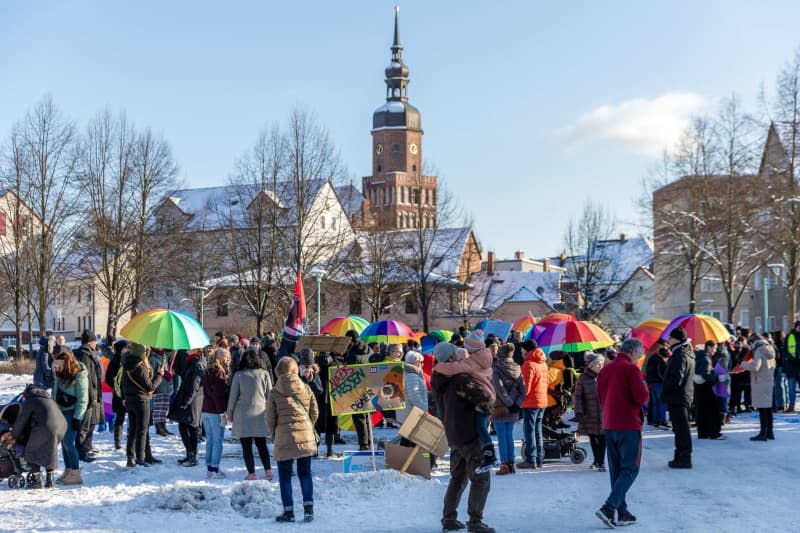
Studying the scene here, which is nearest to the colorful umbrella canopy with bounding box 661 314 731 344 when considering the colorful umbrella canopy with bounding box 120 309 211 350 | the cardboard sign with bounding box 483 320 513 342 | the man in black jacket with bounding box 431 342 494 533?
the cardboard sign with bounding box 483 320 513 342

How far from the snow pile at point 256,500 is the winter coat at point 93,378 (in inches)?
146

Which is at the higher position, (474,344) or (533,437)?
(474,344)

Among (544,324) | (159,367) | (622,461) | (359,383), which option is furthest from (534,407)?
(544,324)

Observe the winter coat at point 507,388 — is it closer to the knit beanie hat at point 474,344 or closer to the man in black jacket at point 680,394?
the man in black jacket at point 680,394

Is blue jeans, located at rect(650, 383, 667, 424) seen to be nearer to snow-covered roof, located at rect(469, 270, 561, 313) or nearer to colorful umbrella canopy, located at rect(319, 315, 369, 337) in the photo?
colorful umbrella canopy, located at rect(319, 315, 369, 337)

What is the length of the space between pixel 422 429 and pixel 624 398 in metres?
3.17

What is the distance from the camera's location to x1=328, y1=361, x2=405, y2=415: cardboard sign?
48.4ft

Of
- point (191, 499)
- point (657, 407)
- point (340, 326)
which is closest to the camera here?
point (191, 499)

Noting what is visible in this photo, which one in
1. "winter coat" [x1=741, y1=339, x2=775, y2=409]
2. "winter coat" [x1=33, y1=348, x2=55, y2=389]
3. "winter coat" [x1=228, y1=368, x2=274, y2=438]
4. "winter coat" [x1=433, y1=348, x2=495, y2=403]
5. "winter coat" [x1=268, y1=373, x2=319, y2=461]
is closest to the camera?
"winter coat" [x1=433, y1=348, x2=495, y2=403]

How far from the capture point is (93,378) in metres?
15.1

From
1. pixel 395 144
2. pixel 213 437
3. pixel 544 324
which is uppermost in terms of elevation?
pixel 395 144

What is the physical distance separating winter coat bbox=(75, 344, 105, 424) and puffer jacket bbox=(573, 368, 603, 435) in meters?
6.98

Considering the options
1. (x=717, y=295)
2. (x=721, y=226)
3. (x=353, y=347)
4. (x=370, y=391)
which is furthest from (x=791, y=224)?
(x=717, y=295)

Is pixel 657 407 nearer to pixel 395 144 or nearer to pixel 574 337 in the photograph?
pixel 574 337
